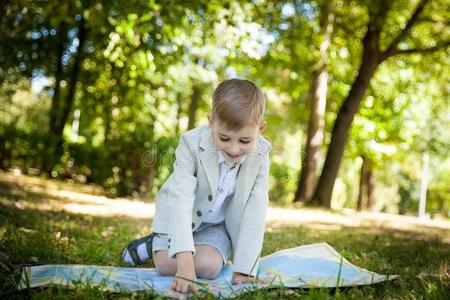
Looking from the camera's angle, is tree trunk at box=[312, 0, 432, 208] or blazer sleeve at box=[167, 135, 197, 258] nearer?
blazer sleeve at box=[167, 135, 197, 258]

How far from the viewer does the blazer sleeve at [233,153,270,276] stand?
118 inches

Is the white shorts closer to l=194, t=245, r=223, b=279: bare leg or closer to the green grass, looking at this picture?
l=194, t=245, r=223, b=279: bare leg

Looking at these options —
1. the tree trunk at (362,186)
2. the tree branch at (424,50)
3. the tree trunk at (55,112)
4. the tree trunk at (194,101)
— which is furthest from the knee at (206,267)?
the tree trunk at (362,186)

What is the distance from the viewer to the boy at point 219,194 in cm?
278

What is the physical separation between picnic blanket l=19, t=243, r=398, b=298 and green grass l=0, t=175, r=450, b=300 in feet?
0.17

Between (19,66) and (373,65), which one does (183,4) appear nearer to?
(373,65)

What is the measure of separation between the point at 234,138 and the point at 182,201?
0.51 metres

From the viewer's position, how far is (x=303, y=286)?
2.79 meters

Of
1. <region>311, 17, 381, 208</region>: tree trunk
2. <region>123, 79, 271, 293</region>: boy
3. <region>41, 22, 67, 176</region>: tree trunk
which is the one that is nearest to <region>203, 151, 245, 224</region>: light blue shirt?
<region>123, 79, 271, 293</region>: boy

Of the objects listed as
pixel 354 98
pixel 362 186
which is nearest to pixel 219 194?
pixel 354 98

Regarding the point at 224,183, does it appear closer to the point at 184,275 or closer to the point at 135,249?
the point at 184,275

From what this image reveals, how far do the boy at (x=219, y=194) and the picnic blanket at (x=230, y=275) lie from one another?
136mm

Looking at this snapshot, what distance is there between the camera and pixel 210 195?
317 centimetres

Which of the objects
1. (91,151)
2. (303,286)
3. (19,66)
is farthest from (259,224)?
(19,66)
